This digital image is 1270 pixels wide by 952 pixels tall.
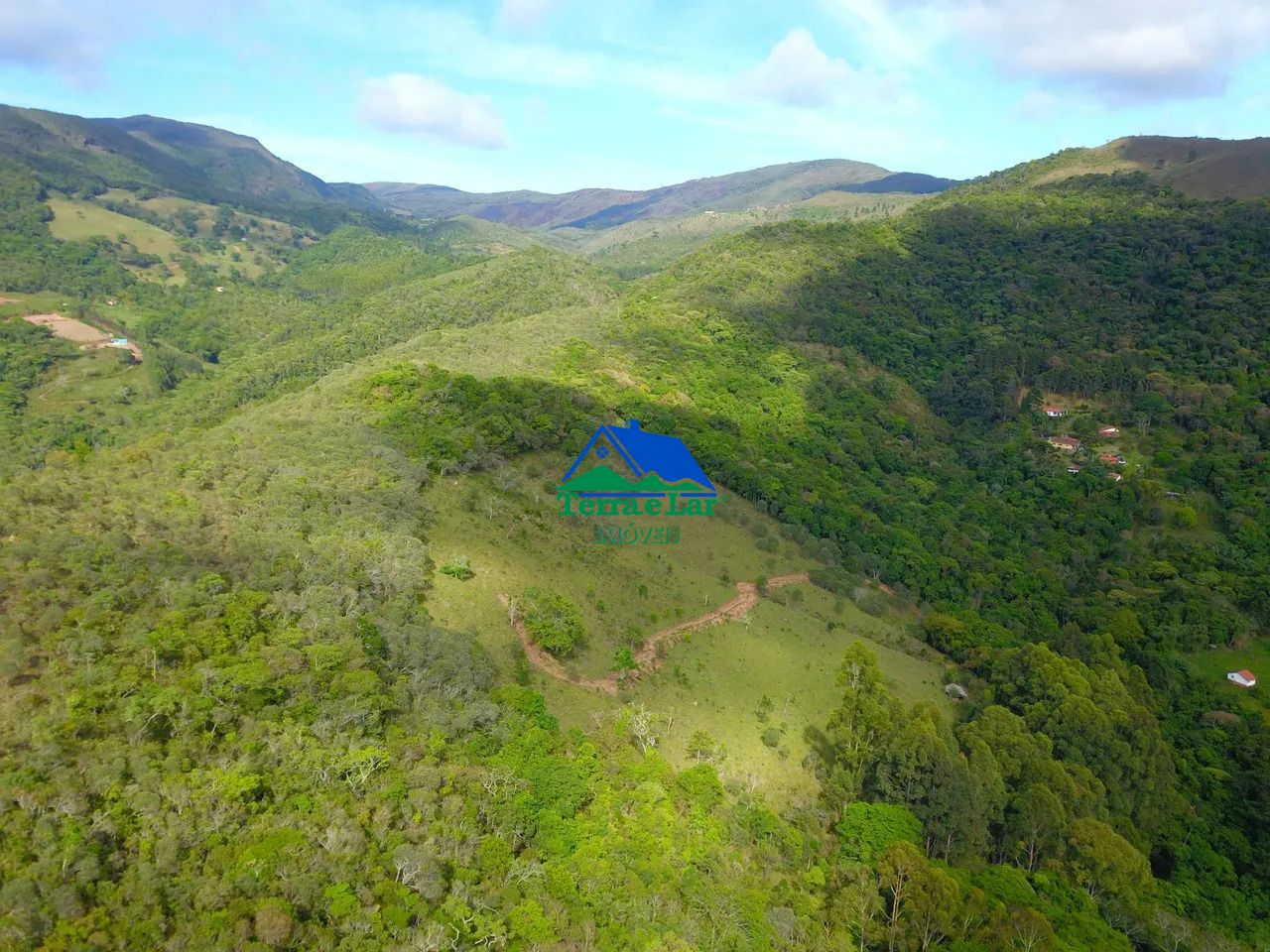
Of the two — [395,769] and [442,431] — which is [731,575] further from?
[395,769]

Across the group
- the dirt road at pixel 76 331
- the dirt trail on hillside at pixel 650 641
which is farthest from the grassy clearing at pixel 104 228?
the dirt trail on hillside at pixel 650 641

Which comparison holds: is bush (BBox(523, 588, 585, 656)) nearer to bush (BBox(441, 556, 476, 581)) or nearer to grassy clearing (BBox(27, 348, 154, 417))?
bush (BBox(441, 556, 476, 581))

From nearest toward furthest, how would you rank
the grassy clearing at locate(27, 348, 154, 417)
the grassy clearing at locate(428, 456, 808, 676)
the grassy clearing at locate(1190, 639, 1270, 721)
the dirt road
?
the grassy clearing at locate(428, 456, 808, 676), the grassy clearing at locate(1190, 639, 1270, 721), the grassy clearing at locate(27, 348, 154, 417), the dirt road

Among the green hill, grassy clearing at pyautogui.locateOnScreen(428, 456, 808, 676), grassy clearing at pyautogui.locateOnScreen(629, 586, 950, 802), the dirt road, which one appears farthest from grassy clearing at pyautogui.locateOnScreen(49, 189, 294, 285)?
grassy clearing at pyautogui.locateOnScreen(629, 586, 950, 802)

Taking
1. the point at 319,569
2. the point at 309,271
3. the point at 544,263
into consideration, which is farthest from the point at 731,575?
the point at 309,271

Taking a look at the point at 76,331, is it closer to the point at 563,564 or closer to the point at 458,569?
the point at 458,569
